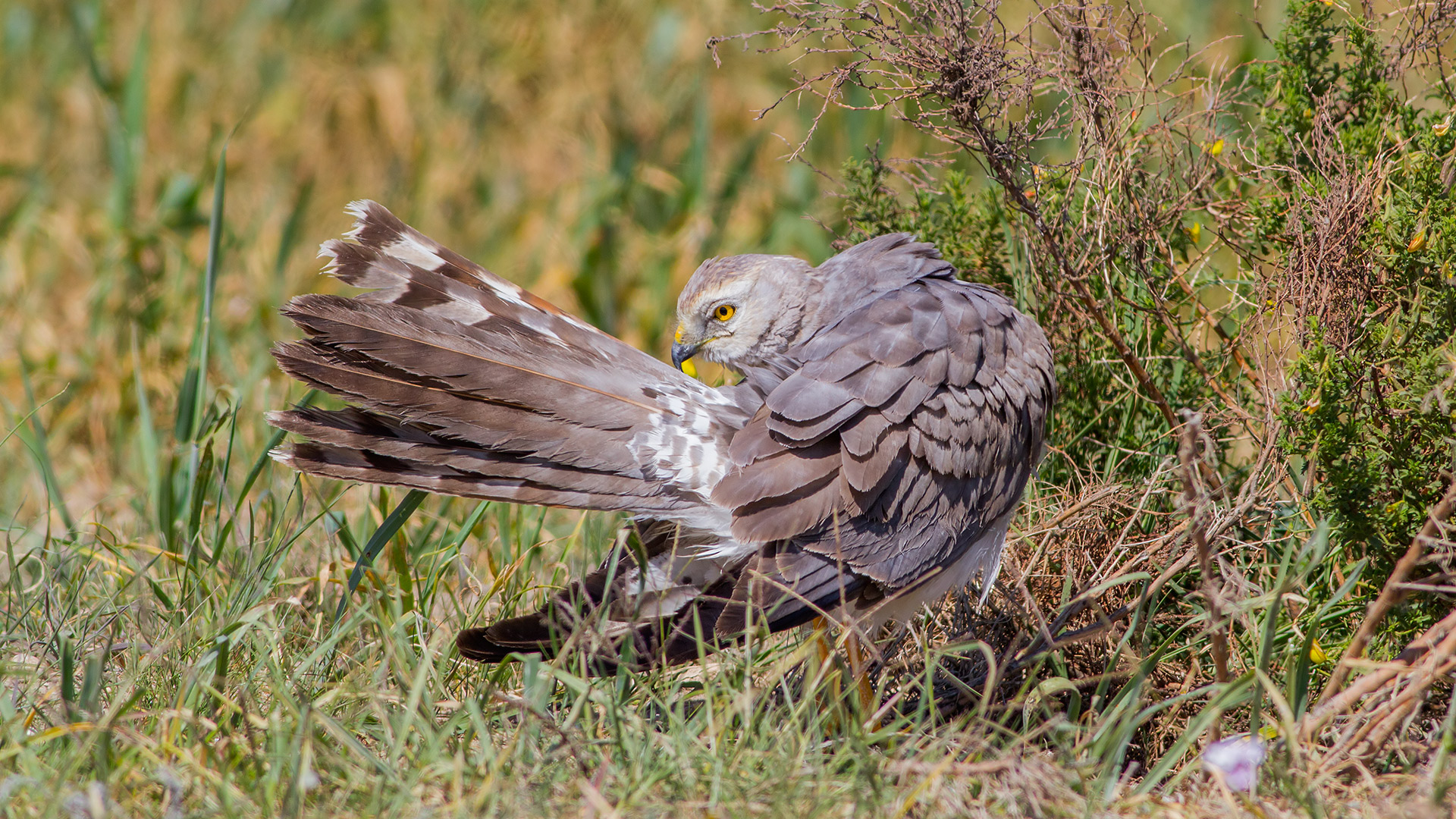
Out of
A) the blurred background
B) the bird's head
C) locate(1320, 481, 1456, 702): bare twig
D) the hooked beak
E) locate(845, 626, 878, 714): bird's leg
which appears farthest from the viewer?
the blurred background

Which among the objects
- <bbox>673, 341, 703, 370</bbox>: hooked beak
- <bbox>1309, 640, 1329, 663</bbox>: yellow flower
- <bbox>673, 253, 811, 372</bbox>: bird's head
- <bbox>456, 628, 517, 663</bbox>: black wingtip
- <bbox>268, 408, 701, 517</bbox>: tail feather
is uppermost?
<bbox>673, 253, 811, 372</bbox>: bird's head

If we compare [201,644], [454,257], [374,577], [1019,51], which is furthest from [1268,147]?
[201,644]

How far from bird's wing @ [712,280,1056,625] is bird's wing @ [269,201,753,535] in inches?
7.0

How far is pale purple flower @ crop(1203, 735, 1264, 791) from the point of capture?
234 cm

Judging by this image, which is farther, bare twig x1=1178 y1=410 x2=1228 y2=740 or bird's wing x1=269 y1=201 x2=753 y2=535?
bird's wing x1=269 y1=201 x2=753 y2=535

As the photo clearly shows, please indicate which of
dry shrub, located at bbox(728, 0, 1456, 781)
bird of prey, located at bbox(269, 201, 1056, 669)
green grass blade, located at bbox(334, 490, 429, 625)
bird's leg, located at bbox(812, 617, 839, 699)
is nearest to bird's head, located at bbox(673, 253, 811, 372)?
bird of prey, located at bbox(269, 201, 1056, 669)

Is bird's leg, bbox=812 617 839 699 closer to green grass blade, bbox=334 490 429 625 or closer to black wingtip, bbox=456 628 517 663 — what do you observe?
black wingtip, bbox=456 628 517 663

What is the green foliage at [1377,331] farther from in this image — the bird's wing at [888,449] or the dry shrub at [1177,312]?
the bird's wing at [888,449]

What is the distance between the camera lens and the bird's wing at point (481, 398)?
282cm

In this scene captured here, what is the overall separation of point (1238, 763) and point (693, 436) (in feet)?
4.72

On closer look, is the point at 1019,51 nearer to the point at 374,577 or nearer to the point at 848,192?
the point at 848,192

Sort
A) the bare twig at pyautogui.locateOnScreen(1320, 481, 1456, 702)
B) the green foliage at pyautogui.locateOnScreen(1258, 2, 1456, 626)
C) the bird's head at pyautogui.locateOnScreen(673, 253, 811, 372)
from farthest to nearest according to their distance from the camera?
the bird's head at pyautogui.locateOnScreen(673, 253, 811, 372), the green foliage at pyautogui.locateOnScreen(1258, 2, 1456, 626), the bare twig at pyautogui.locateOnScreen(1320, 481, 1456, 702)

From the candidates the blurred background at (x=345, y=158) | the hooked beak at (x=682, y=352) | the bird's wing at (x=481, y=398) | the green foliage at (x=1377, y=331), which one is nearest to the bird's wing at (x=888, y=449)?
the bird's wing at (x=481, y=398)

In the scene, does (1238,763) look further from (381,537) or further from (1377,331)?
(381,537)
